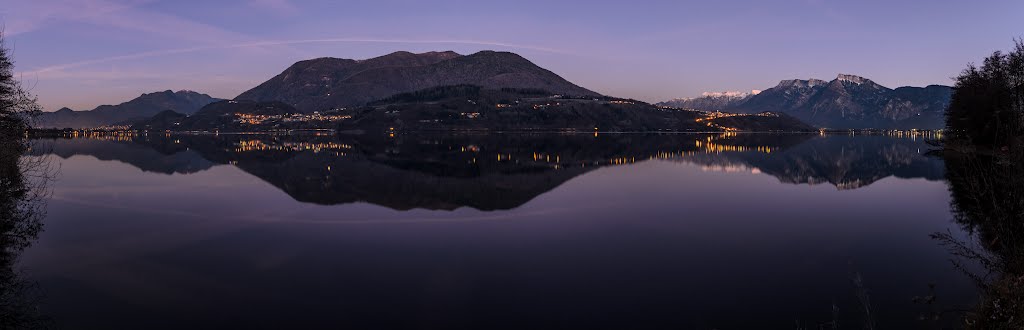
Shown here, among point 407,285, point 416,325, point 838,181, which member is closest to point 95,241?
point 407,285

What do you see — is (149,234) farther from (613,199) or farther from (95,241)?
(613,199)

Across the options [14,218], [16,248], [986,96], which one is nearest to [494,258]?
[16,248]

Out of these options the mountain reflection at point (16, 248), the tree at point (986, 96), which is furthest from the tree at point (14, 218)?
the tree at point (986, 96)

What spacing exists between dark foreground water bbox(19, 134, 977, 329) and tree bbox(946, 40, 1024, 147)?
43.1 m

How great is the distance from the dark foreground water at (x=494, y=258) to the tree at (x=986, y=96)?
1695 inches

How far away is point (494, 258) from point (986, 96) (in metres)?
93.7

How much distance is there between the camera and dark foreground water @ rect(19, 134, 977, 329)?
16.9 m

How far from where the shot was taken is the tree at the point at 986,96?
78688 mm

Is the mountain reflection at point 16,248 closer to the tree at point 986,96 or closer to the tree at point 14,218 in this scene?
the tree at point 14,218

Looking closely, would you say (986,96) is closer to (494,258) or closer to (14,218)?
(494,258)

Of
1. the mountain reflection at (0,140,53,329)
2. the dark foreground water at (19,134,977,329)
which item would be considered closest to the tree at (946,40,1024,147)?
the dark foreground water at (19,134,977,329)

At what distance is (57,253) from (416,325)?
19.1 meters

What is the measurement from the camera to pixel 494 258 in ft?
77.9

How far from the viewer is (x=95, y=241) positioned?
1106 inches
